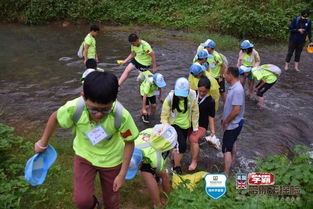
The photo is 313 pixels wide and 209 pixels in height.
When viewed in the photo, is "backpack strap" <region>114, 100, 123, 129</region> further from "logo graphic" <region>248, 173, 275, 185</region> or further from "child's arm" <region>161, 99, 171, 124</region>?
"child's arm" <region>161, 99, 171, 124</region>

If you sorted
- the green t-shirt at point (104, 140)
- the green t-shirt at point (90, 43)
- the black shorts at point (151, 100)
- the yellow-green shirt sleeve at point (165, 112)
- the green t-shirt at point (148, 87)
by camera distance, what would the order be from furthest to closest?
the green t-shirt at point (90, 43) < the black shorts at point (151, 100) < the green t-shirt at point (148, 87) < the yellow-green shirt sleeve at point (165, 112) < the green t-shirt at point (104, 140)

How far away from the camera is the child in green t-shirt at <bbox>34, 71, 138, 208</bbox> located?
9.96ft

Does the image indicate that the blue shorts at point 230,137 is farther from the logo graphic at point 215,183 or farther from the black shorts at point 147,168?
the logo graphic at point 215,183

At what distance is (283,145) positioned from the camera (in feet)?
22.9

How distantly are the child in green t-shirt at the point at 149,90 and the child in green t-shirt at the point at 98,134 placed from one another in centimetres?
365

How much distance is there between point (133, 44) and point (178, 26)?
→ 28.7 ft

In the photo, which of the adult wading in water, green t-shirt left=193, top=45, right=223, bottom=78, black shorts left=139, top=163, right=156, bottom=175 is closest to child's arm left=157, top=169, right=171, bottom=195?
black shorts left=139, top=163, right=156, bottom=175

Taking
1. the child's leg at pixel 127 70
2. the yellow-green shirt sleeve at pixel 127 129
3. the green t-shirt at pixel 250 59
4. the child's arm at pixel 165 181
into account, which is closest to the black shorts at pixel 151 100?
the child's leg at pixel 127 70

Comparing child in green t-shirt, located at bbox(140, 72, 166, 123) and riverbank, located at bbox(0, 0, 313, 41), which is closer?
child in green t-shirt, located at bbox(140, 72, 166, 123)

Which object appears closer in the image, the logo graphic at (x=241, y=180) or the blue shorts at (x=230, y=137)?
the logo graphic at (x=241, y=180)

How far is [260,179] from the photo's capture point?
12.7 ft

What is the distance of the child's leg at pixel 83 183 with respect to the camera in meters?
3.62

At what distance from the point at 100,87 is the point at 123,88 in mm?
6691

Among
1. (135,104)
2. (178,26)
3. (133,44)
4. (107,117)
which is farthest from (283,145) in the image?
(178,26)
